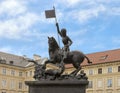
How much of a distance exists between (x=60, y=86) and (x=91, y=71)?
6614 centimetres

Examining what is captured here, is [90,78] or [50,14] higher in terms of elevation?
[90,78]

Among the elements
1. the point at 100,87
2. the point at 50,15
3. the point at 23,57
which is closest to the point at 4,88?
the point at 23,57

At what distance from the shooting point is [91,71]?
8000cm

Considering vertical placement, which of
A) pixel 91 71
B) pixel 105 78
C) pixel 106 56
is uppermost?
pixel 106 56

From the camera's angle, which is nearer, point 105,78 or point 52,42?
point 52,42

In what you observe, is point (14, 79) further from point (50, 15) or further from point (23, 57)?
point (50, 15)

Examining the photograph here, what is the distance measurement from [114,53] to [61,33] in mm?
63545

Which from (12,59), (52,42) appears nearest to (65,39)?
(52,42)

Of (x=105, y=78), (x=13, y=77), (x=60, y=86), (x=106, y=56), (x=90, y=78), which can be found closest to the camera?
(x=60, y=86)

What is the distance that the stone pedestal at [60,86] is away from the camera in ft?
47.1

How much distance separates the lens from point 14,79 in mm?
89312

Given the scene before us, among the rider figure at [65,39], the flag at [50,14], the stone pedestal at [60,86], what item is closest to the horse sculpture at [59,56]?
the rider figure at [65,39]

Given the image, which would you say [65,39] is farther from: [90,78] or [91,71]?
[90,78]

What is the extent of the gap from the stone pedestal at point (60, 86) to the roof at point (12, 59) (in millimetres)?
71314
